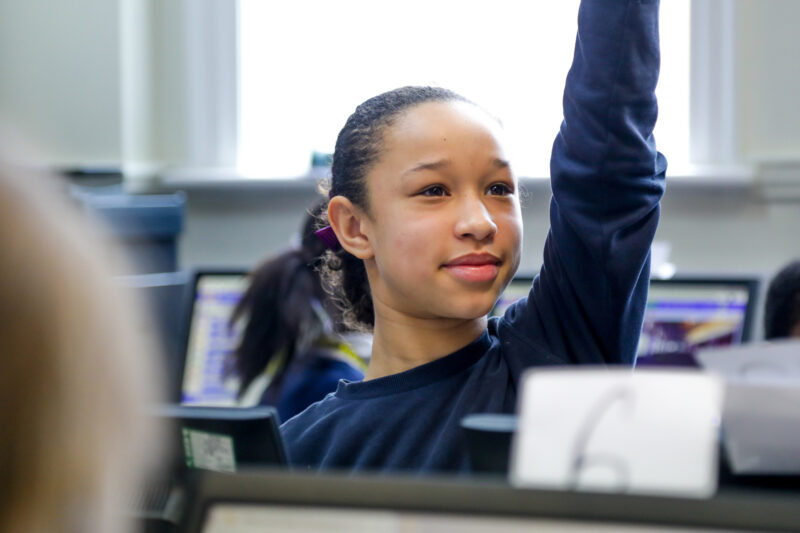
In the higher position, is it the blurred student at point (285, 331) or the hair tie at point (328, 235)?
the hair tie at point (328, 235)

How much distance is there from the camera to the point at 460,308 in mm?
986

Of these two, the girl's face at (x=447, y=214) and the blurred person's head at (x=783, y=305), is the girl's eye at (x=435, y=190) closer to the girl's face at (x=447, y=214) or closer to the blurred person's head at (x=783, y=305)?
the girl's face at (x=447, y=214)

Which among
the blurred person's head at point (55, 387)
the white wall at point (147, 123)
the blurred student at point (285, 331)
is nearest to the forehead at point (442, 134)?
the blurred person's head at point (55, 387)

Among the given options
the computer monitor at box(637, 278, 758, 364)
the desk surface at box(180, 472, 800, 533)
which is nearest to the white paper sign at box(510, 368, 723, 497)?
the desk surface at box(180, 472, 800, 533)

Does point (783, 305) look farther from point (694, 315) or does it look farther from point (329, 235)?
point (329, 235)

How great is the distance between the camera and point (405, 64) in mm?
2578

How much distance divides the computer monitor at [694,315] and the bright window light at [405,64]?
879 millimetres

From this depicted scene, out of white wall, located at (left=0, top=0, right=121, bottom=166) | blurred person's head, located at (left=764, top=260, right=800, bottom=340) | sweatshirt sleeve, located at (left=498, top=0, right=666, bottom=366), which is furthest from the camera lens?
white wall, located at (left=0, top=0, right=121, bottom=166)

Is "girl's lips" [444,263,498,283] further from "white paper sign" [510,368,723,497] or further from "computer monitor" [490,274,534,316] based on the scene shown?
"computer monitor" [490,274,534,316]

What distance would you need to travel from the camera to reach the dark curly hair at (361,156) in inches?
43.0

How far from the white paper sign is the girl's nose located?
522 millimetres

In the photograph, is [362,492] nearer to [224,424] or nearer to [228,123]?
[224,424]

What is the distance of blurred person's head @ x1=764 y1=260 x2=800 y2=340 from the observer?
1.40 m

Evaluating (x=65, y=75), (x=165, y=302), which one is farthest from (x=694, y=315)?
(x=65, y=75)
